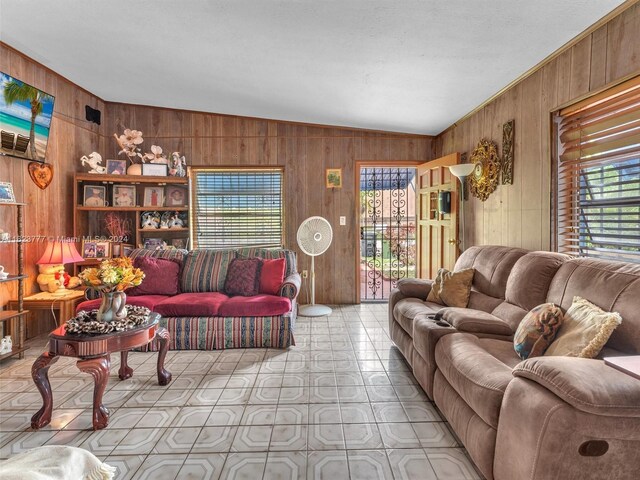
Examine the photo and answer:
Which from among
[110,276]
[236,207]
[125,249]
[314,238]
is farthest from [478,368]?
[125,249]

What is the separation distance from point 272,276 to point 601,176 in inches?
109

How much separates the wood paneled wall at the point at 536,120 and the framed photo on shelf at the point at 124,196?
4.17m

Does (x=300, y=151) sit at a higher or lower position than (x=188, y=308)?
higher

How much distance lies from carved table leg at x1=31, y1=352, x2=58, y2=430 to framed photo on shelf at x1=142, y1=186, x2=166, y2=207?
2.95 m

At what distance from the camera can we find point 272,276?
3650 millimetres

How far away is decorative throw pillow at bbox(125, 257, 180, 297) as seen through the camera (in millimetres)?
3627

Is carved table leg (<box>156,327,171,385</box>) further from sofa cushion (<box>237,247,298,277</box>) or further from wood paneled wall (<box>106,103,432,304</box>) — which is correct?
wood paneled wall (<box>106,103,432,304</box>)

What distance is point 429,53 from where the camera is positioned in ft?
8.73

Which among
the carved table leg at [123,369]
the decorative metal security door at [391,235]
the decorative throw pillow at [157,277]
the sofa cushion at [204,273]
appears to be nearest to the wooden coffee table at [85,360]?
the carved table leg at [123,369]

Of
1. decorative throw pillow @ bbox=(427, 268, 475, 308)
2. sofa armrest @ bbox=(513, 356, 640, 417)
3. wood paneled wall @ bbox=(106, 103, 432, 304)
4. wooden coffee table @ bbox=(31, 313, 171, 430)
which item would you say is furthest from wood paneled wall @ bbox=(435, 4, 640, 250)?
wooden coffee table @ bbox=(31, 313, 171, 430)

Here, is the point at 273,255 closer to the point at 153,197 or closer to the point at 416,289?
the point at 416,289

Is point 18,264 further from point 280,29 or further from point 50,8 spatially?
point 280,29

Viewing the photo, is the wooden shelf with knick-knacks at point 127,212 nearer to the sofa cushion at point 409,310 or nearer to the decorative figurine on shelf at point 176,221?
the decorative figurine on shelf at point 176,221

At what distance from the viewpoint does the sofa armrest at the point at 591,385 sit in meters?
1.16
